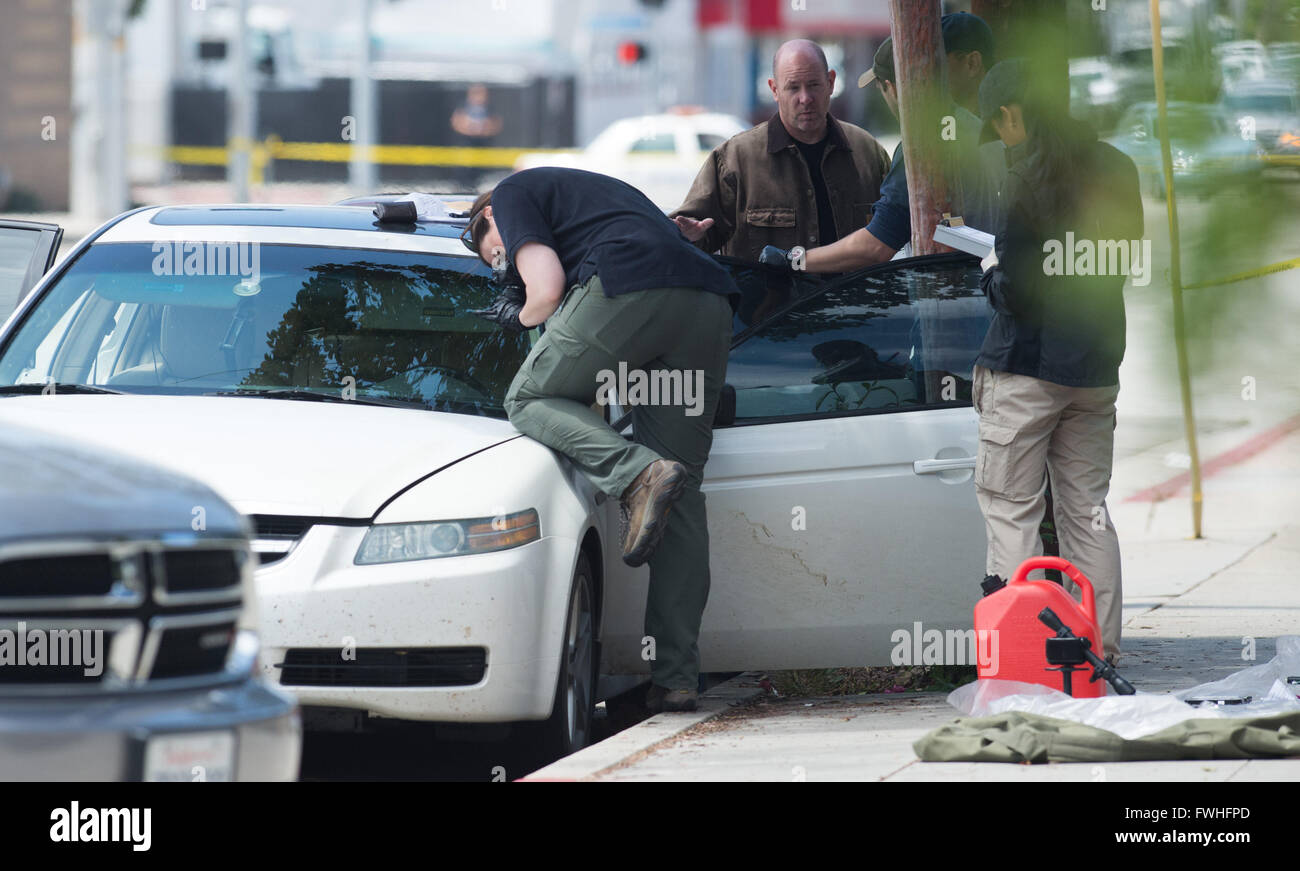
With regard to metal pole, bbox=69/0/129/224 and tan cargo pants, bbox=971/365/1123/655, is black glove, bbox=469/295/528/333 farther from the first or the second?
metal pole, bbox=69/0/129/224

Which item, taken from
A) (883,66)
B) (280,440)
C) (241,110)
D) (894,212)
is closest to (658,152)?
(241,110)

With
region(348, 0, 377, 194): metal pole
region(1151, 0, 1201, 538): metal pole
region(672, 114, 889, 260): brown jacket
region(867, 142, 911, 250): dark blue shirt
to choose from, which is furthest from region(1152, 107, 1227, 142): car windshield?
region(348, 0, 377, 194): metal pole

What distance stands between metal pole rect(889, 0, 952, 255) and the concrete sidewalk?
4.50 feet

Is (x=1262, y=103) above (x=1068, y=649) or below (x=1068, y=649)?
above

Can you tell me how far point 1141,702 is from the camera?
15.2ft

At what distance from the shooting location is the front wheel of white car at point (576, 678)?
4773mm

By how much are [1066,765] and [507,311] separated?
7.13 ft

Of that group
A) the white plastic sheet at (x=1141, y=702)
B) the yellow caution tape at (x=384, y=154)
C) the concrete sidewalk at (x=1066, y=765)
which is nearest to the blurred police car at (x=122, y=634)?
the concrete sidewalk at (x=1066, y=765)

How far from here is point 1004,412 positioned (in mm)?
5277

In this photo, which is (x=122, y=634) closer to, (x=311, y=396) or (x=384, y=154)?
(x=311, y=396)

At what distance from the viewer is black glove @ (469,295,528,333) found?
5.33 metres

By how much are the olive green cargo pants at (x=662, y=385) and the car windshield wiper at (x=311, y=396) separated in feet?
1.12

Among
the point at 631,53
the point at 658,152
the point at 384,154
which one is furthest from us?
Answer: the point at 384,154

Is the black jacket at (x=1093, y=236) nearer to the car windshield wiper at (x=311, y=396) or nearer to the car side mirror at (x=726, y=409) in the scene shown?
the car side mirror at (x=726, y=409)
